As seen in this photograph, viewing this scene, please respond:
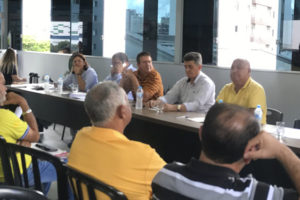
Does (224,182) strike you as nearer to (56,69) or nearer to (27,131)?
(27,131)

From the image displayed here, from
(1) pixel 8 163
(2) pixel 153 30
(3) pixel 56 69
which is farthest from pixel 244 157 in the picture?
(3) pixel 56 69

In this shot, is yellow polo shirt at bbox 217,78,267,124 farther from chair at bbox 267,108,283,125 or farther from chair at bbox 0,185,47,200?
chair at bbox 0,185,47,200

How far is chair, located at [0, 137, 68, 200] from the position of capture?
187 cm

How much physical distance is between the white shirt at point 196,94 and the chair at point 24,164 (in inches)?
87.5

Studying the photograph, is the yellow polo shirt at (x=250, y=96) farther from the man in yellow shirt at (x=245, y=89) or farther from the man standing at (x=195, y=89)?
the man standing at (x=195, y=89)

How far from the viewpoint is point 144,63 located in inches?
196

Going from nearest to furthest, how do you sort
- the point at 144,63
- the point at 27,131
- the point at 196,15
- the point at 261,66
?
the point at 27,131 → the point at 144,63 → the point at 261,66 → the point at 196,15

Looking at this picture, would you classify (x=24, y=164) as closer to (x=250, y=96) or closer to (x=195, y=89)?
(x=250, y=96)

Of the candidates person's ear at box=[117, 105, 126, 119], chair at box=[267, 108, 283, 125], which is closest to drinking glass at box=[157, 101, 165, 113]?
chair at box=[267, 108, 283, 125]

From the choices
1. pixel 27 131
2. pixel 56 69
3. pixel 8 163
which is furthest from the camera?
pixel 56 69

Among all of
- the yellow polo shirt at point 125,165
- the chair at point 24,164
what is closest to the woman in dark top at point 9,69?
the chair at point 24,164

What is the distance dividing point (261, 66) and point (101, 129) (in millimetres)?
3898

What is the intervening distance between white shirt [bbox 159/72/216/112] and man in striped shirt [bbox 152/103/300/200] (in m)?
2.79

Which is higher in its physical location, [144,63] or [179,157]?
[144,63]
